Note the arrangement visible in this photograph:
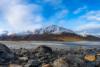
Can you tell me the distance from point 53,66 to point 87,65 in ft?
6.26

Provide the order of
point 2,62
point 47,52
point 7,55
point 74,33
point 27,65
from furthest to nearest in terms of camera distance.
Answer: point 74,33 → point 47,52 → point 7,55 → point 2,62 → point 27,65

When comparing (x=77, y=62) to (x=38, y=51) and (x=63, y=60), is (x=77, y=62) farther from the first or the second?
(x=38, y=51)

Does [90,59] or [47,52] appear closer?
[90,59]

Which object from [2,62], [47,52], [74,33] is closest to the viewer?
[2,62]

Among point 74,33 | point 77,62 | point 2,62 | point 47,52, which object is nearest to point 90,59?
point 77,62

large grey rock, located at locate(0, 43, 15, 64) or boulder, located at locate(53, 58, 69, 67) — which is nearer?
boulder, located at locate(53, 58, 69, 67)

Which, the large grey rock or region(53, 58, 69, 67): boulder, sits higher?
the large grey rock

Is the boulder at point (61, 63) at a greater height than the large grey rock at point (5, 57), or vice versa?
the large grey rock at point (5, 57)

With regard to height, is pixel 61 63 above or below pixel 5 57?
below

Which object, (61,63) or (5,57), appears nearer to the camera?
(61,63)

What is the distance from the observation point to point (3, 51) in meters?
23.2

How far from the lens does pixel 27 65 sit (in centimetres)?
1844

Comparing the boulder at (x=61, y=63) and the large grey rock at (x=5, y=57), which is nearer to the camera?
the boulder at (x=61, y=63)

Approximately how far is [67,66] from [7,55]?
719 centimetres
